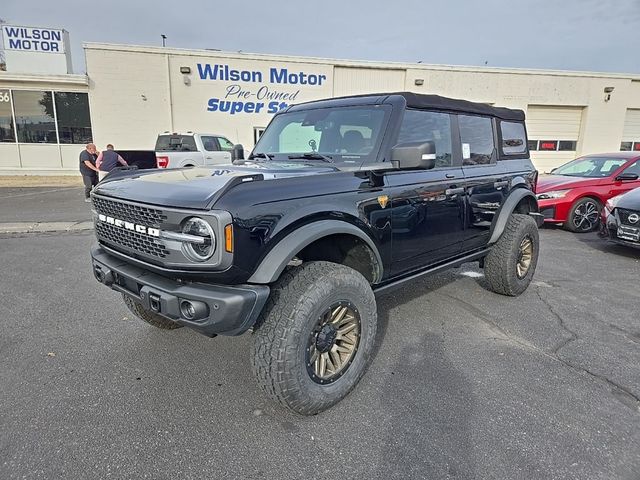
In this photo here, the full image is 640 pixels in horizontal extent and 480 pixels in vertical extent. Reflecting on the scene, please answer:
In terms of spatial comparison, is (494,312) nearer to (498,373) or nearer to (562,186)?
(498,373)

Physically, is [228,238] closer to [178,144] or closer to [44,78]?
[178,144]

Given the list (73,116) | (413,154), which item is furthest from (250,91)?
(413,154)

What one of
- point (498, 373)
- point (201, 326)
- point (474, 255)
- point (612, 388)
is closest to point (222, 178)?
point (201, 326)

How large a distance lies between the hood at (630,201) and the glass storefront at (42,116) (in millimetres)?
17534

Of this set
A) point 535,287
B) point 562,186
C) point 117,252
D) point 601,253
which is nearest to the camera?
point 117,252

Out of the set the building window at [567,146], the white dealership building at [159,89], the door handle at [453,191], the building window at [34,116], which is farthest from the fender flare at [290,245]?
the building window at [567,146]

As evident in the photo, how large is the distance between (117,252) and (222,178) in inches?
36.4

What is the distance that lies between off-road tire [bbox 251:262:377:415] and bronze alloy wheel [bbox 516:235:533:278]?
284cm

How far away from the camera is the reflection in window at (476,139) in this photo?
12.8 ft

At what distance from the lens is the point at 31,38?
53.6 feet

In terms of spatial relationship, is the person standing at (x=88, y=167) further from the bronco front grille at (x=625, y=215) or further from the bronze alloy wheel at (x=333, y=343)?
the bronco front grille at (x=625, y=215)

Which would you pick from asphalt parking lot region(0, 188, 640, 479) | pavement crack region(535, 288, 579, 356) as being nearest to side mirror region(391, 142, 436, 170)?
asphalt parking lot region(0, 188, 640, 479)

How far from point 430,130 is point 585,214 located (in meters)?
6.36

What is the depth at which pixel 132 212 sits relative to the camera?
2488mm
